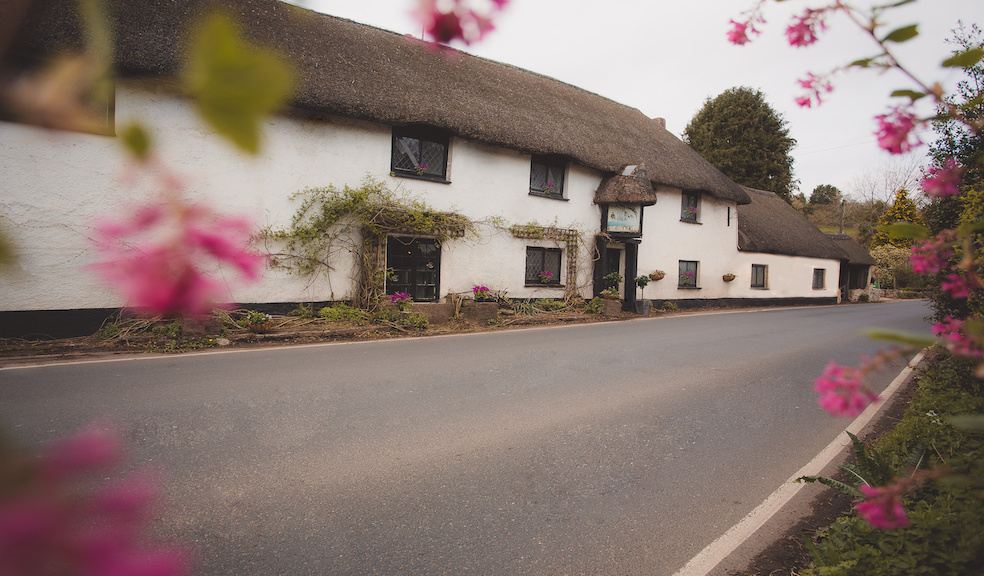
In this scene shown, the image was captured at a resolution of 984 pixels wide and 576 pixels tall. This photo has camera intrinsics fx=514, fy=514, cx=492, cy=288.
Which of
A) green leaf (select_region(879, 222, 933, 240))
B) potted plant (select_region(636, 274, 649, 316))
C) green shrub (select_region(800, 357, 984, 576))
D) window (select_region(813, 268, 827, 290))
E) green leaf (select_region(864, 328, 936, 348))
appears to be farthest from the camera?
window (select_region(813, 268, 827, 290))

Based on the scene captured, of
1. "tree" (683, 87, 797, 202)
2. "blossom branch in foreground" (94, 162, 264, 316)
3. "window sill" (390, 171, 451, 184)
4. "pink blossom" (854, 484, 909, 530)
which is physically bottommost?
"pink blossom" (854, 484, 909, 530)

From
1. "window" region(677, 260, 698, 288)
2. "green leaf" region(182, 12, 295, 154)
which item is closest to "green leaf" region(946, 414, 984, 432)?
"green leaf" region(182, 12, 295, 154)

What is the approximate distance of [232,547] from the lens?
A: 2.91 metres

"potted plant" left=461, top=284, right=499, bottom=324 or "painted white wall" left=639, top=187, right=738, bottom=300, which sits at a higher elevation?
"painted white wall" left=639, top=187, right=738, bottom=300

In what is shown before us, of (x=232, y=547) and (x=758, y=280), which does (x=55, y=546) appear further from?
(x=758, y=280)

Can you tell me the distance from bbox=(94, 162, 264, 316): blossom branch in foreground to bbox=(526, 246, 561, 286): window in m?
14.4

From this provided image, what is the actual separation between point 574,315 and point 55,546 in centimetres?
1382

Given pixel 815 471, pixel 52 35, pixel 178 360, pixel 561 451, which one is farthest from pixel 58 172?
pixel 815 471

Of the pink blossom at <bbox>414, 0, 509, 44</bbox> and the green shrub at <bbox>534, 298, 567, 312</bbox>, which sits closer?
the pink blossom at <bbox>414, 0, 509, 44</bbox>

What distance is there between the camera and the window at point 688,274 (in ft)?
63.0

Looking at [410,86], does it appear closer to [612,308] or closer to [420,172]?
[420,172]

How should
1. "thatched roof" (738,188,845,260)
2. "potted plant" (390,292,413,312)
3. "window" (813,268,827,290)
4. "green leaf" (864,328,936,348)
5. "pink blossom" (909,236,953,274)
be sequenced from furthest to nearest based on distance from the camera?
"window" (813,268,827,290) < "thatched roof" (738,188,845,260) < "potted plant" (390,292,413,312) < "pink blossom" (909,236,953,274) < "green leaf" (864,328,936,348)

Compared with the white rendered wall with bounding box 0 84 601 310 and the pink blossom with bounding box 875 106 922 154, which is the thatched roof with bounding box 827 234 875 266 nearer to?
the white rendered wall with bounding box 0 84 601 310

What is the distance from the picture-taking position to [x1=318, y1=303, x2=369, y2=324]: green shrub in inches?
420
